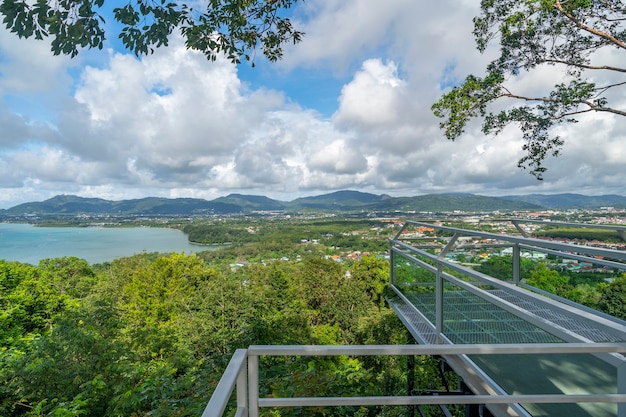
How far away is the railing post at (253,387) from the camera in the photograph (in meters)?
1.24

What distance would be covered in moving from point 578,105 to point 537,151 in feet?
3.62

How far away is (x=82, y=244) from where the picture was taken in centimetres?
6588

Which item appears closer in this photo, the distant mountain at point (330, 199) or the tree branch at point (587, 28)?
the tree branch at point (587, 28)

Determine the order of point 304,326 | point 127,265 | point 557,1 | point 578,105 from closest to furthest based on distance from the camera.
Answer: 1. point 557,1
2. point 578,105
3. point 304,326
4. point 127,265

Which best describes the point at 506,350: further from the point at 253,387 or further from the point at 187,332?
the point at 187,332

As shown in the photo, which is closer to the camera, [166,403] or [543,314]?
[543,314]

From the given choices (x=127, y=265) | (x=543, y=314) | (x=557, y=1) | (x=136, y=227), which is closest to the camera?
(x=543, y=314)

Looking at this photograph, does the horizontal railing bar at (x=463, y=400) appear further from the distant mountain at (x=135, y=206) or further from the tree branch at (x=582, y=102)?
the distant mountain at (x=135, y=206)

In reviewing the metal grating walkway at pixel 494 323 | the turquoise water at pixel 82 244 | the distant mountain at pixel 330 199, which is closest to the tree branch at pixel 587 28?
the metal grating walkway at pixel 494 323

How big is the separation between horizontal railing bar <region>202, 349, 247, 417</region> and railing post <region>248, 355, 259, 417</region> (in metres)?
0.05

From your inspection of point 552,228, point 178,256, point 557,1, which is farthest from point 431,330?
point 178,256

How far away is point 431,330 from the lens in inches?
121

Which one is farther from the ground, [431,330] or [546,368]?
[546,368]

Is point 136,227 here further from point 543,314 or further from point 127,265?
point 543,314
